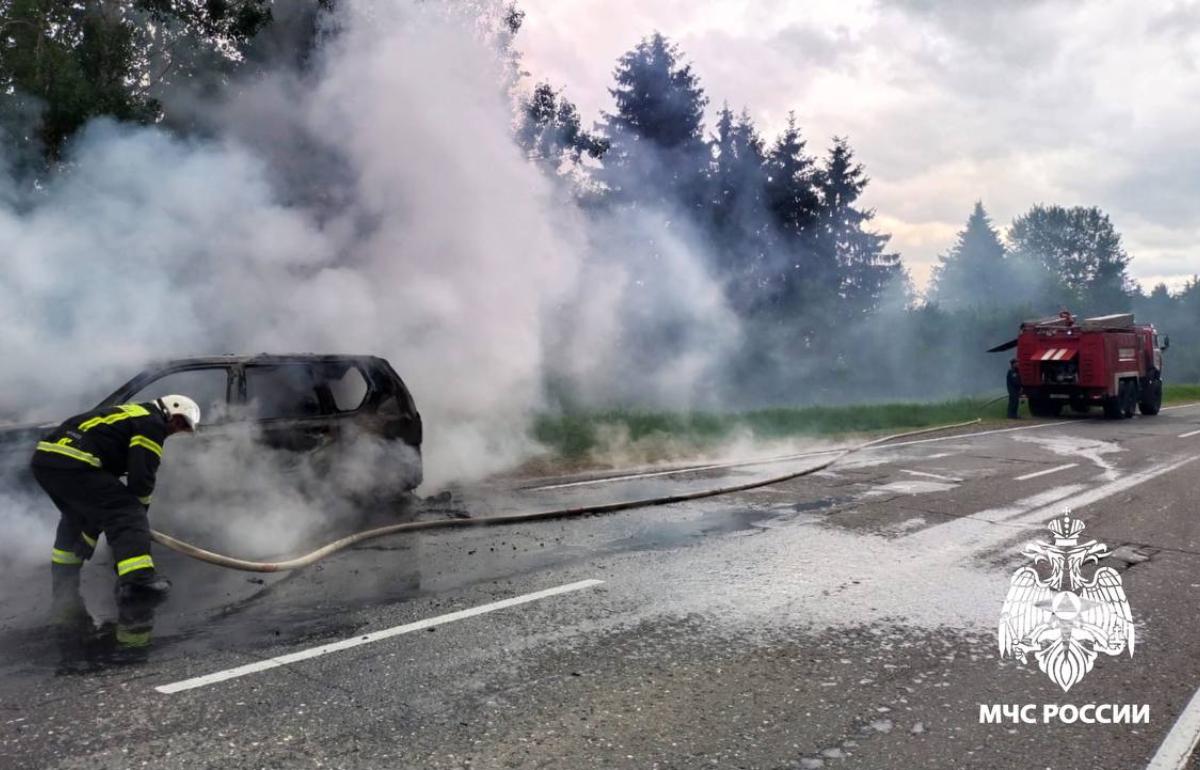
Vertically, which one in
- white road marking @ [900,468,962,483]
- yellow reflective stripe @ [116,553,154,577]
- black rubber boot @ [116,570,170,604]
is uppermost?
yellow reflective stripe @ [116,553,154,577]

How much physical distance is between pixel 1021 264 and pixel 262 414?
73.4m

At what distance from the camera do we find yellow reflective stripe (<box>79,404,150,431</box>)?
523 centimetres

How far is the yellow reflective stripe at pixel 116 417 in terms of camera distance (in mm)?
5230

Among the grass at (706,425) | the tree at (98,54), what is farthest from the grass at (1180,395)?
the tree at (98,54)

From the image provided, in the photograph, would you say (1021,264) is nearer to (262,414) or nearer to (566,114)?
(566,114)

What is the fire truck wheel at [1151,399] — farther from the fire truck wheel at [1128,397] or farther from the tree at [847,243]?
the tree at [847,243]

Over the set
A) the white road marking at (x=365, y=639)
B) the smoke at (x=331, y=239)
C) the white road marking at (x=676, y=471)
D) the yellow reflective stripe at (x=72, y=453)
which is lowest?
the white road marking at (x=365, y=639)

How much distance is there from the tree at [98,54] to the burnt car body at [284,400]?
6.74 m

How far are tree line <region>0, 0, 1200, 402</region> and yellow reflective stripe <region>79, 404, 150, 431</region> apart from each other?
7.74 meters

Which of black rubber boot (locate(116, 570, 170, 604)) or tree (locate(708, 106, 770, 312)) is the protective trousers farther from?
tree (locate(708, 106, 770, 312))

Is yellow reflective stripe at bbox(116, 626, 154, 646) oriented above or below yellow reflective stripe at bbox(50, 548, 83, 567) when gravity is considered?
below

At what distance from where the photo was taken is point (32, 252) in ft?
27.8

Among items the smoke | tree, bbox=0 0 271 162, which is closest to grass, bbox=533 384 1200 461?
the smoke

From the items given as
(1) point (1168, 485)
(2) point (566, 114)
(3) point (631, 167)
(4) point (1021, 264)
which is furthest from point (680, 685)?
(4) point (1021, 264)
